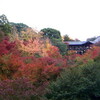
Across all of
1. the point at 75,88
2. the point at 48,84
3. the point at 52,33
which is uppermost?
the point at 52,33

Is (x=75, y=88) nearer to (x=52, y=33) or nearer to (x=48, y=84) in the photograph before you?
(x=48, y=84)

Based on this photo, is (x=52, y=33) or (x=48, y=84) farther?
(x=52, y=33)

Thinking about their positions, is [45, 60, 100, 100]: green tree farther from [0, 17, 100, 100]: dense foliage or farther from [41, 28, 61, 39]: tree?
[41, 28, 61, 39]: tree

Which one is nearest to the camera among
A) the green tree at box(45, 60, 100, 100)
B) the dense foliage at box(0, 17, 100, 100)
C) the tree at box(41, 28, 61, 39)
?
the dense foliage at box(0, 17, 100, 100)

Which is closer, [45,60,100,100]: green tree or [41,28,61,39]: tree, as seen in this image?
[45,60,100,100]: green tree

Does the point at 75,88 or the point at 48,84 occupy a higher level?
the point at 75,88

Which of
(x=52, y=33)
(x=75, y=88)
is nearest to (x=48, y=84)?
(x=75, y=88)

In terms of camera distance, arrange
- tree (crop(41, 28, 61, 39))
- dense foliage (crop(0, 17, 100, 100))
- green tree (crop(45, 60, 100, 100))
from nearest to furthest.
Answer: dense foliage (crop(0, 17, 100, 100))
green tree (crop(45, 60, 100, 100))
tree (crop(41, 28, 61, 39))

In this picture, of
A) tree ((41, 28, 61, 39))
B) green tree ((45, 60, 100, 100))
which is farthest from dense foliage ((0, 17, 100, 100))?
tree ((41, 28, 61, 39))

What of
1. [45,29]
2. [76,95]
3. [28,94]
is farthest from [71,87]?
[45,29]

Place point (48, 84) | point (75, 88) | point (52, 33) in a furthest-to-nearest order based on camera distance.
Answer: point (52, 33) → point (48, 84) → point (75, 88)

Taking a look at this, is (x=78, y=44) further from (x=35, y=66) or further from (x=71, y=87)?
(x=71, y=87)

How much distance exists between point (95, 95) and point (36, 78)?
513cm

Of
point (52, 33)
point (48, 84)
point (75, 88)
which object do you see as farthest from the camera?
point (52, 33)
